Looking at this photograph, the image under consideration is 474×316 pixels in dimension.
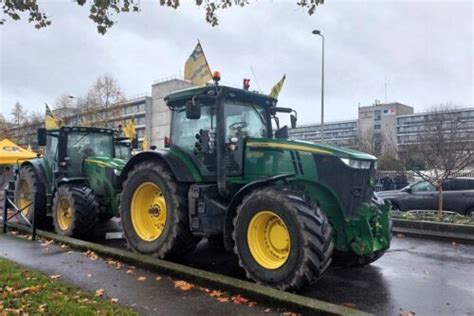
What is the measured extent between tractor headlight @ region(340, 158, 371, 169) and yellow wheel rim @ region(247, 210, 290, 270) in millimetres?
1194

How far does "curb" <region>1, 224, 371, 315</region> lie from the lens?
15.2ft

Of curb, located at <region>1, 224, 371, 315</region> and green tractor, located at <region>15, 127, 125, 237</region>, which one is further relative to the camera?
green tractor, located at <region>15, 127, 125, 237</region>

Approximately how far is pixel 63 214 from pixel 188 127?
4448 millimetres

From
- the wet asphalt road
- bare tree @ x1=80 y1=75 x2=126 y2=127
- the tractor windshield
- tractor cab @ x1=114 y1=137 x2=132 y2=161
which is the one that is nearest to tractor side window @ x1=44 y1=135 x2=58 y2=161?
the tractor windshield

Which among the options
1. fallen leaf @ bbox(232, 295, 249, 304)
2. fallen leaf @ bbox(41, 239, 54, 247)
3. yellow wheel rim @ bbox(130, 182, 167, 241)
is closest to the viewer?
fallen leaf @ bbox(232, 295, 249, 304)

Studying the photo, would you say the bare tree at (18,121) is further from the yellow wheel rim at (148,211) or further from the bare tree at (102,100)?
the yellow wheel rim at (148,211)

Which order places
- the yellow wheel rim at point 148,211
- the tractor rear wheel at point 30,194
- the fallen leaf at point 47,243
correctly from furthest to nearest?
the tractor rear wheel at point 30,194
the fallen leaf at point 47,243
the yellow wheel rim at point 148,211

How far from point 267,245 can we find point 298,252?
70 cm

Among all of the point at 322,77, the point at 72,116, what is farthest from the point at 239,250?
the point at 72,116

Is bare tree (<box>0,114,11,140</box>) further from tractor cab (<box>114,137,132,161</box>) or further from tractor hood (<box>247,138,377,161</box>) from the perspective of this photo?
tractor hood (<box>247,138,377,161</box>)

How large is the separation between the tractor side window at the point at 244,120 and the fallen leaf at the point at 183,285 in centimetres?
236

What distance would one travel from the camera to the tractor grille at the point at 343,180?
19.8ft

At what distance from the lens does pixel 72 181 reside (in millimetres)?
10414

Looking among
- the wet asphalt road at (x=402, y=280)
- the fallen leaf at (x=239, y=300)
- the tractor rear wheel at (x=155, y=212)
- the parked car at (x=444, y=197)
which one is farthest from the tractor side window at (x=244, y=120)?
the parked car at (x=444, y=197)
